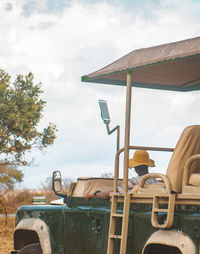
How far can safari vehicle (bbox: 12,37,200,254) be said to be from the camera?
4461 mm

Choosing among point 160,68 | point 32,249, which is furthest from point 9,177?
point 160,68

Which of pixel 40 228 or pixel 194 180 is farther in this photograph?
pixel 40 228

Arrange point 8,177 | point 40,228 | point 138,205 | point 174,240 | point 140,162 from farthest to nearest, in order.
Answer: point 8,177, point 40,228, point 140,162, point 138,205, point 174,240

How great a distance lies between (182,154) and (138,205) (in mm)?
641

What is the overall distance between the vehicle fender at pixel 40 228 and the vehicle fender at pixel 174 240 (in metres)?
1.85

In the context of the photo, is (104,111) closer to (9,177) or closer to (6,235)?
(6,235)

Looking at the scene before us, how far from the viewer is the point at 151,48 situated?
16.8 feet

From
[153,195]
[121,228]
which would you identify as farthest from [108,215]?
[153,195]

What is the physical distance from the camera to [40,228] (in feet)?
20.6

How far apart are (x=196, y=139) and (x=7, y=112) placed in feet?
50.1

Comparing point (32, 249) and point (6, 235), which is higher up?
point (32, 249)

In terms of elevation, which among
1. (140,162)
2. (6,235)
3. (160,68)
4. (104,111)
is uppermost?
(160,68)

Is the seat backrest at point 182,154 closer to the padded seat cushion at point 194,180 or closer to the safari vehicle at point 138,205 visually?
the safari vehicle at point 138,205

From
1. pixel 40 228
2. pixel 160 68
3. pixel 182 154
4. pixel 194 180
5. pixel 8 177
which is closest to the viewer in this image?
pixel 194 180
